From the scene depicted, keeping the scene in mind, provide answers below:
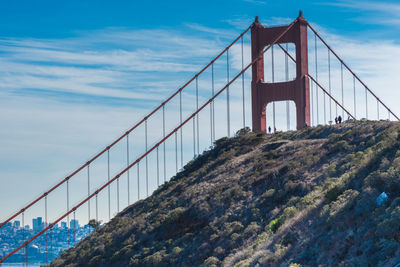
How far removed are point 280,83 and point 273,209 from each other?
22.3 m

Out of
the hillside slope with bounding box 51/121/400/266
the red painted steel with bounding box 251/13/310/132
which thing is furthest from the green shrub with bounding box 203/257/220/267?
the red painted steel with bounding box 251/13/310/132

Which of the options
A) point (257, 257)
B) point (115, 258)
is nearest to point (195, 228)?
point (115, 258)

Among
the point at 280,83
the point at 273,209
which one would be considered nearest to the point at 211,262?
the point at 273,209

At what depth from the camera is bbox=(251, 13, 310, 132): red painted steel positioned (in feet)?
201

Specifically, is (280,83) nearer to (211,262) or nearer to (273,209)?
(273,209)

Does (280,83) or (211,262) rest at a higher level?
(280,83)

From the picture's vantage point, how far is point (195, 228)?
47.5 meters

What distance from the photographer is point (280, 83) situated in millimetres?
62719

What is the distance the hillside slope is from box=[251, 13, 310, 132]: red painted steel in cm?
229

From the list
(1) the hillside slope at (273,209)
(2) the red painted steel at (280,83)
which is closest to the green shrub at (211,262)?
→ (1) the hillside slope at (273,209)

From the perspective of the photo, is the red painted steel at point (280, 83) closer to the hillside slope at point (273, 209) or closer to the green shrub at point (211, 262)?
the hillside slope at point (273, 209)

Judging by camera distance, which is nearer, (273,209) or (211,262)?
(211,262)

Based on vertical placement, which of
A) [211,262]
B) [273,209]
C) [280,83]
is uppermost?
[280,83]

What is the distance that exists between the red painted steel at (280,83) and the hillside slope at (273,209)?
7.52 feet
